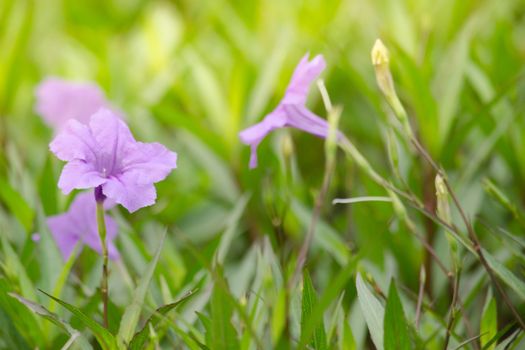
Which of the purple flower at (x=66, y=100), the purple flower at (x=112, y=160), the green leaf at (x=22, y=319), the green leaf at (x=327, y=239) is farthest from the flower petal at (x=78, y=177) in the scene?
the purple flower at (x=66, y=100)

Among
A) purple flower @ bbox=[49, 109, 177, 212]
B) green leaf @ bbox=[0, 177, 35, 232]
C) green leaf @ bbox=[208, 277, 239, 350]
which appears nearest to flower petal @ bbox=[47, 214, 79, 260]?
green leaf @ bbox=[0, 177, 35, 232]

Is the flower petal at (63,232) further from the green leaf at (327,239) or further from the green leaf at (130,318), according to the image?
the green leaf at (327,239)

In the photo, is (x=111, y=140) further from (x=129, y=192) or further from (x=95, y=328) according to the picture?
(x=95, y=328)

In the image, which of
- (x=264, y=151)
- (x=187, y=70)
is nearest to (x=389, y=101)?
(x=264, y=151)

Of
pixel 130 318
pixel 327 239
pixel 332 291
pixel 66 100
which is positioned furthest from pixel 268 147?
pixel 332 291

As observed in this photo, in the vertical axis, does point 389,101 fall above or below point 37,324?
above

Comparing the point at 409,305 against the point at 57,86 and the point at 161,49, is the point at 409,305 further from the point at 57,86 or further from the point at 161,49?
the point at 161,49
